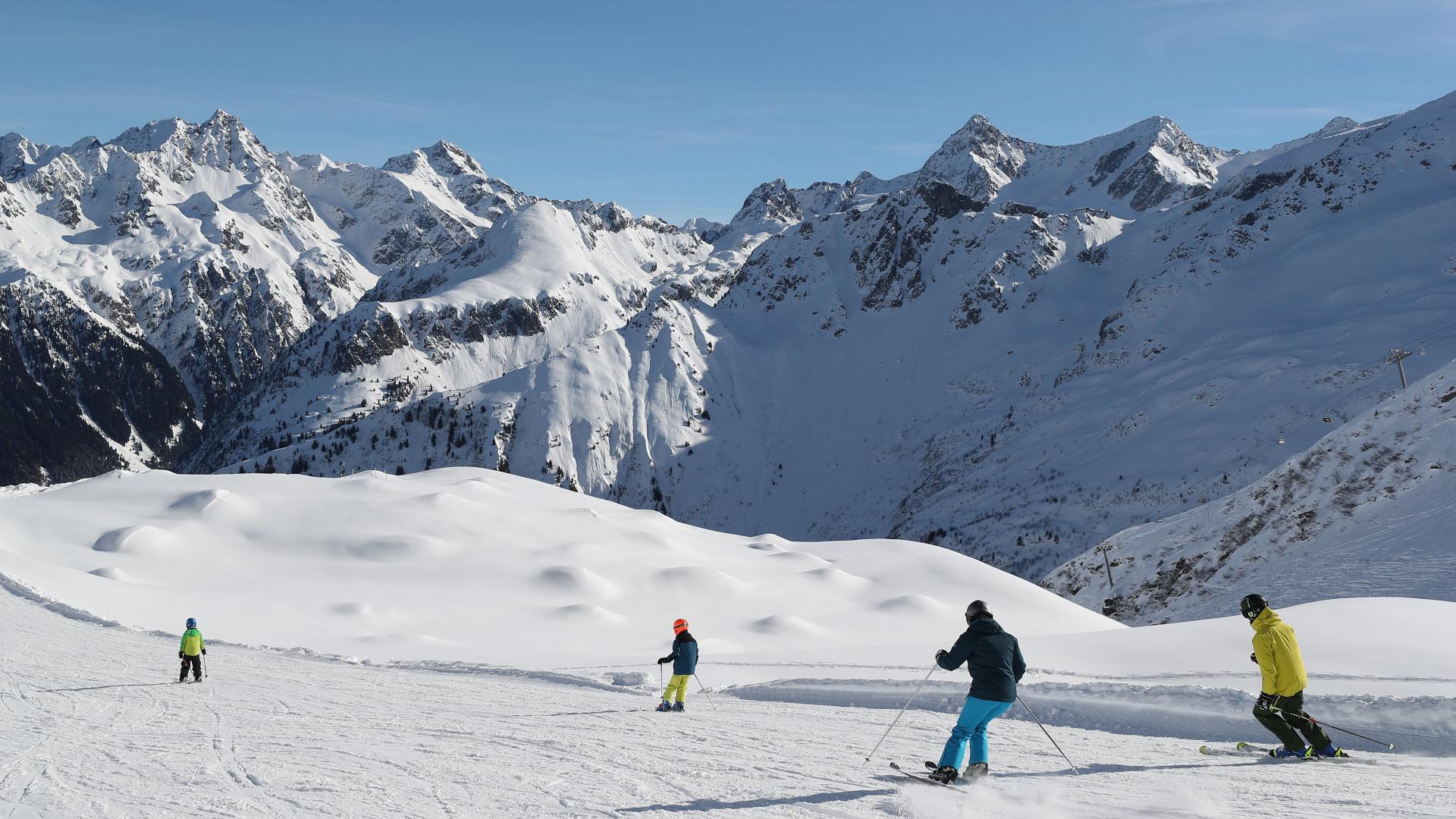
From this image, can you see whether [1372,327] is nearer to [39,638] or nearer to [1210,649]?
[1210,649]

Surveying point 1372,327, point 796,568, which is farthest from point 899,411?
point 796,568

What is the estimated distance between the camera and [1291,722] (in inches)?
499

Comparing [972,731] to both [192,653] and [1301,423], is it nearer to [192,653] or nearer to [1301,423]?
[192,653]

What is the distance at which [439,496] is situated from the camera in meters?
60.1

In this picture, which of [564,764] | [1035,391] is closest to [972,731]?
[564,764]

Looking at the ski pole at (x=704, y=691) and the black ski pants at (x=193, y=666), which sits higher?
the ski pole at (x=704, y=691)

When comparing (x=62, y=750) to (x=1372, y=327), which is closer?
(x=62, y=750)

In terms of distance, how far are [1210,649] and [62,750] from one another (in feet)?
75.9

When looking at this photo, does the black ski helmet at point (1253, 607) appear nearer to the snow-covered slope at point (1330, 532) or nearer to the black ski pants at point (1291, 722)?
the black ski pants at point (1291, 722)

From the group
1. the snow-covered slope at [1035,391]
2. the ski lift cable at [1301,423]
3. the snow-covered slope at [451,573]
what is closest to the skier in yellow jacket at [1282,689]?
the snow-covered slope at [451,573]

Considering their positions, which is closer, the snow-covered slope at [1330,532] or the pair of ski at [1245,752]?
the pair of ski at [1245,752]

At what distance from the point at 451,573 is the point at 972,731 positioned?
40563 mm

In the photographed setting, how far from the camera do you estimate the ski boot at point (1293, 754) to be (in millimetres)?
12719

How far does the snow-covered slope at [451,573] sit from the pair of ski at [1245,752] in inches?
760
